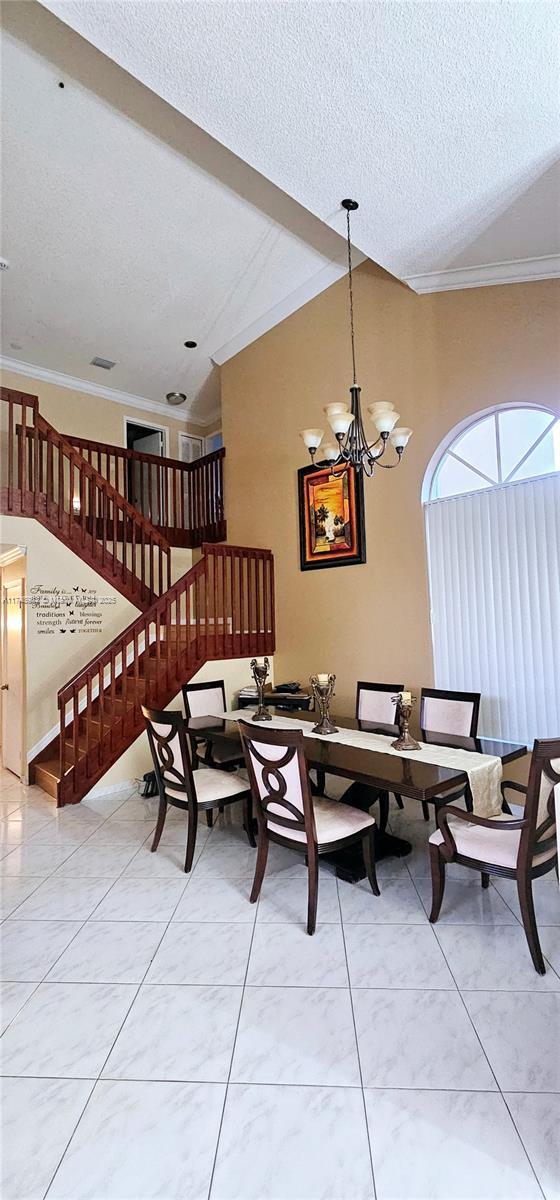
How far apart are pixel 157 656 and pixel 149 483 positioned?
3613mm

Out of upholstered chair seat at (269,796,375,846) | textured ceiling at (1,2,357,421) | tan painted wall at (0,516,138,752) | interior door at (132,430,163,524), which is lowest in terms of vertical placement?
upholstered chair seat at (269,796,375,846)

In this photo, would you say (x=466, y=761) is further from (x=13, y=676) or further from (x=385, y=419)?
(x=13, y=676)

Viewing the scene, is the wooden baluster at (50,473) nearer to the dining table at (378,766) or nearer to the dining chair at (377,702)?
the dining table at (378,766)

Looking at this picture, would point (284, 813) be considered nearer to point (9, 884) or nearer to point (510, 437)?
point (9, 884)

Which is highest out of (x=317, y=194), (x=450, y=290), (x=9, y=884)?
(x=317, y=194)

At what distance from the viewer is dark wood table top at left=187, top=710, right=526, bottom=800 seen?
95.0 inches

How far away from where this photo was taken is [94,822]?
157 inches

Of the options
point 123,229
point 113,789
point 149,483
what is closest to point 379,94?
point 123,229

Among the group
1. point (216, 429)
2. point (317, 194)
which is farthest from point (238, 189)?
point (216, 429)

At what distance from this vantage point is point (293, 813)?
2551 mm

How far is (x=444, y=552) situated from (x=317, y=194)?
9.10 ft

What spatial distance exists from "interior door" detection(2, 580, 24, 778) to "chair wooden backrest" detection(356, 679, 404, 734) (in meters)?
3.38

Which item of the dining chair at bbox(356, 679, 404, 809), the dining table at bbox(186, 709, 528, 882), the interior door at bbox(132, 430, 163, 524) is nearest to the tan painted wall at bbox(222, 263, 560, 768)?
the dining chair at bbox(356, 679, 404, 809)

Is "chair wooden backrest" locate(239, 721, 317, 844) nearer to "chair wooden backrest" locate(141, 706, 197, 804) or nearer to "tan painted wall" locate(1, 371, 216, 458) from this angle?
"chair wooden backrest" locate(141, 706, 197, 804)
